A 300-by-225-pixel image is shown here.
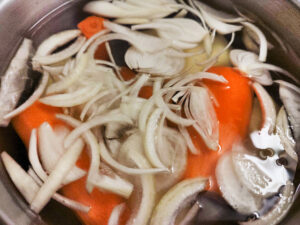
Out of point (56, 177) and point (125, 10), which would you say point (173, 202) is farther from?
point (125, 10)

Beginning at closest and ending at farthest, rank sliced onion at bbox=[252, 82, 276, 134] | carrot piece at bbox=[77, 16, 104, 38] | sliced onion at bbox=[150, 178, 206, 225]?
1. sliced onion at bbox=[150, 178, 206, 225]
2. sliced onion at bbox=[252, 82, 276, 134]
3. carrot piece at bbox=[77, 16, 104, 38]

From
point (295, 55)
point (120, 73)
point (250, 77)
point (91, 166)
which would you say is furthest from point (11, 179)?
point (295, 55)

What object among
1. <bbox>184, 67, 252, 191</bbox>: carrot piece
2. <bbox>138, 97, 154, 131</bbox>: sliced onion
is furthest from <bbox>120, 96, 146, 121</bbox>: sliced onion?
<bbox>184, 67, 252, 191</bbox>: carrot piece

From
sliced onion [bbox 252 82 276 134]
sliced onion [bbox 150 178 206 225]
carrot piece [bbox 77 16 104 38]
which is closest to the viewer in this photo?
sliced onion [bbox 150 178 206 225]

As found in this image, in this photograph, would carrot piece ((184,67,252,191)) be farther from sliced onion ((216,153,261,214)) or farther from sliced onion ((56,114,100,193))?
sliced onion ((56,114,100,193))

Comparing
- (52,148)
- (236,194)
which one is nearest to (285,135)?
(236,194)

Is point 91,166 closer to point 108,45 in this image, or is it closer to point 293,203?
point 108,45

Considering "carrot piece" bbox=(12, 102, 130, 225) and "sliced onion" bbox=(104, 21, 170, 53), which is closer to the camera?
"carrot piece" bbox=(12, 102, 130, 225)
